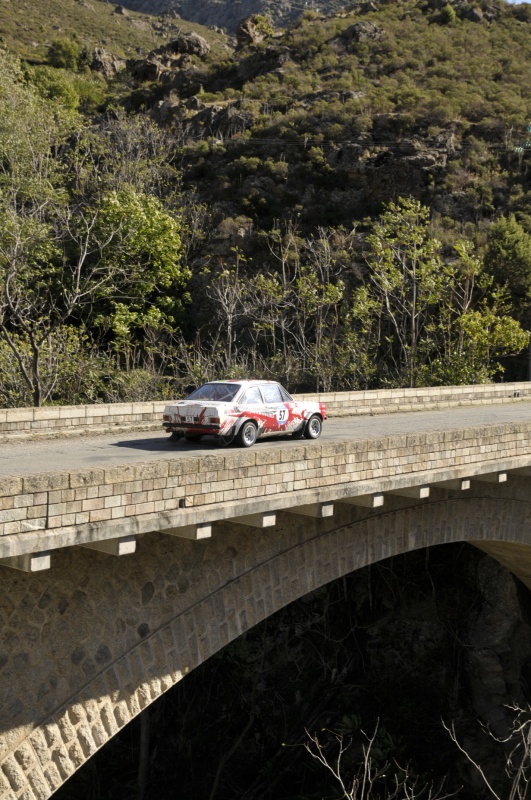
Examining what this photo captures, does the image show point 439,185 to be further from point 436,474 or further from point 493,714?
point 436,474

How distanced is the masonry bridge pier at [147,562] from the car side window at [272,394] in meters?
2.07

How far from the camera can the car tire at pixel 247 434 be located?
31.7 feet

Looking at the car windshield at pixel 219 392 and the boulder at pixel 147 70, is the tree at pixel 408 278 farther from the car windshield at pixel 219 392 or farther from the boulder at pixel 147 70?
the boulder at pixel 147 70

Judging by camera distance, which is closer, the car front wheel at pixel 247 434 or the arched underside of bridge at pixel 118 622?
the arched underside of bridge at pixel 118 622

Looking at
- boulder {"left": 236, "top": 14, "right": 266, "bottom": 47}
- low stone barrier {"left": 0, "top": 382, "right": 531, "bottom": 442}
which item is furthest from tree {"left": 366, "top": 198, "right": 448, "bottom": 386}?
boulder {"left": 236, "top": 14, "right": 266, "bottom": 47}

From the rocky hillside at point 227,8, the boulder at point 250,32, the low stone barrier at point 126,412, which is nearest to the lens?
the low stone barrier at point 126,412

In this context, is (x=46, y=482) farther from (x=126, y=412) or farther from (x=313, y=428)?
(x=126, y=412)

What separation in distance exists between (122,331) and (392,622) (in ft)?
47.3

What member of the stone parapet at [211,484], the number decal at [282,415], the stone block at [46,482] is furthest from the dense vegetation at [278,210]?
the stone block at [46,482]

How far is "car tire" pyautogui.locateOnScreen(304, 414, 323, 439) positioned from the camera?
10.8m

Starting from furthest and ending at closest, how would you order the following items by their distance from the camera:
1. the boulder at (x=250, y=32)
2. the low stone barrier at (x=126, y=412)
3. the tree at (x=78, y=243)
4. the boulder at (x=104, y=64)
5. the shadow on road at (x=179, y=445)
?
the boulder at (x=104, y=64) → the boulder at (x=250, y=32) → the tree at (x=78, y=243) → the low stone barrier at (x=126, y=412) → the shadow on road at (x=179, y=445)

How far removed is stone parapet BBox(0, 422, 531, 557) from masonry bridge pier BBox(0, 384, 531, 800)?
0.01m

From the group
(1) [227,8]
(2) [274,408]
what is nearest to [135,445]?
(2) [274,408]

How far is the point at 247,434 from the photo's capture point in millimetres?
9727
